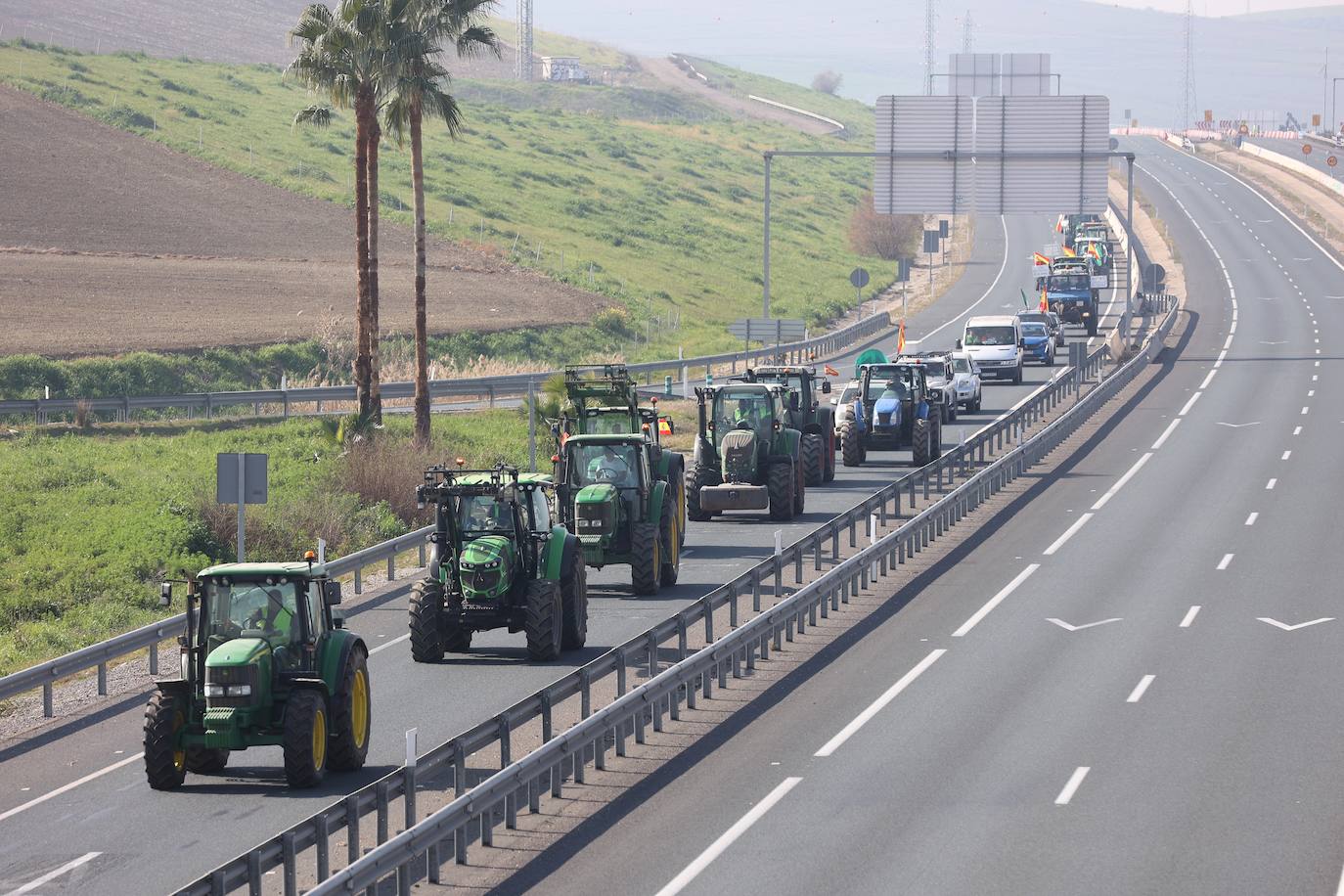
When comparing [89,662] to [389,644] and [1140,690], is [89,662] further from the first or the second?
[1140,690]

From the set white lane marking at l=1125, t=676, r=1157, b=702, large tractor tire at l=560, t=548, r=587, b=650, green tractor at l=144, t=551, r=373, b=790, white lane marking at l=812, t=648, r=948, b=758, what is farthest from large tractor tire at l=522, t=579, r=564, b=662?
white lane marking at l=1125, t=676, r=1157, b=702

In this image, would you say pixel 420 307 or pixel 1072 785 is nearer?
pixel 1072 785

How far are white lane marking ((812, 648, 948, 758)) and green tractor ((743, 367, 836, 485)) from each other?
611 inches

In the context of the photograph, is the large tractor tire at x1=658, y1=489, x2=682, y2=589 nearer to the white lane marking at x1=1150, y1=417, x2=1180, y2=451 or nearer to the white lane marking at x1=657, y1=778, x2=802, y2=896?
the white lane marking at x1=657, y1=778, x2=802, y2=896

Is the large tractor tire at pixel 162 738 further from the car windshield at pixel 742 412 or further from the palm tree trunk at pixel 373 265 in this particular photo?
the palm tree trunk at pixel 373 265

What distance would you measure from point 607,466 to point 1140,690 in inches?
384

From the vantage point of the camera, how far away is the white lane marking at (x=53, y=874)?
15516 millimetres

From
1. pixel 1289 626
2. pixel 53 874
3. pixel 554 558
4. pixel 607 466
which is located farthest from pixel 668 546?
pixel 53 874

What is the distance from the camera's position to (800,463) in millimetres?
38188

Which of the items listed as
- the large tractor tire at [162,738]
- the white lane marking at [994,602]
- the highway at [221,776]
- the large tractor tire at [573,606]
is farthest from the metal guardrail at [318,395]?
the large tractor tire at [162,738]

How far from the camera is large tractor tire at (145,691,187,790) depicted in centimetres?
1814

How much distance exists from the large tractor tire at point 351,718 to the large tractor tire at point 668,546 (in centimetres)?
1059

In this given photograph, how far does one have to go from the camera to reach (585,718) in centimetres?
1939

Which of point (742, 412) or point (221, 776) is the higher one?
point (742, 412)
